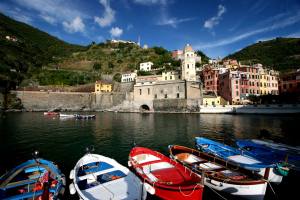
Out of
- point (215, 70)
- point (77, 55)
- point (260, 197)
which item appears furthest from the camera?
point (77, 55)

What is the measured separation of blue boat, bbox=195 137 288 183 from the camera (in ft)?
30.7

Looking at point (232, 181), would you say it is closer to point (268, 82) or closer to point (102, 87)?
point (268, 82)

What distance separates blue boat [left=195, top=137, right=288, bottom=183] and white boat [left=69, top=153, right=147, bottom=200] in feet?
18.1

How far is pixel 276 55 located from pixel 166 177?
122 metres

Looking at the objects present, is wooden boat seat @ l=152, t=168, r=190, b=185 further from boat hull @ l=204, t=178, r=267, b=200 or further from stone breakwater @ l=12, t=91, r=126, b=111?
stone breakwater @ l=12, t=91, r=126, b=111

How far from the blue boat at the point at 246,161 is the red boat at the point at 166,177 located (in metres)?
3.11

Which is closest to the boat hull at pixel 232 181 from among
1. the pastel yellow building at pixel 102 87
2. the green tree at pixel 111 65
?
the pastel yellow building at pixel 102 87

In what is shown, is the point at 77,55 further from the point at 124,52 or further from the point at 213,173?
the point at 213,173

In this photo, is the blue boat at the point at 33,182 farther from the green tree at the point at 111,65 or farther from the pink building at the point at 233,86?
the green tree at the point at 111,65

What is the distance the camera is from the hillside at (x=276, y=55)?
8910 centimetres

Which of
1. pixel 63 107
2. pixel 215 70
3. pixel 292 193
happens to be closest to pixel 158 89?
pixel 215 70

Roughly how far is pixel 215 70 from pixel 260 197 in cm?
5903

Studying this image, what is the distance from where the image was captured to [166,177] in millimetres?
8609

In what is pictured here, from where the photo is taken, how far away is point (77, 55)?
11938cm
